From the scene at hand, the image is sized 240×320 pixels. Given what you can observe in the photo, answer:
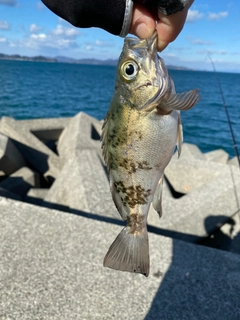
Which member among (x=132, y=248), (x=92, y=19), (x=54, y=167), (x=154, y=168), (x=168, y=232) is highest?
(x=92, y=19)

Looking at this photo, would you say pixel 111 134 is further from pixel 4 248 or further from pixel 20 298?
pixel 4 248

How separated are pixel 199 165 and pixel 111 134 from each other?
14.7 ft

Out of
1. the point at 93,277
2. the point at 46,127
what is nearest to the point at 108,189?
the point at 93,277

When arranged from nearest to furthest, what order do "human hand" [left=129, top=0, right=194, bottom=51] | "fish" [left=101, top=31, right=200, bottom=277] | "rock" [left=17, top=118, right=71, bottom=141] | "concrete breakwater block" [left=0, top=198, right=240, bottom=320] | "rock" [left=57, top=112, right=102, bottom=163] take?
"human hand" [left=129, top=0, right=194, bottom=51]
"fish" [left=101, top=31, right=200, bottom=277]
"concrete breakwater block" [left=0, top=198, right=240, bottom=320]
"rock" [left=57, top=112, right=102, bottom=163]
"rock" [left=17, top=118, right=71, bottom=141]

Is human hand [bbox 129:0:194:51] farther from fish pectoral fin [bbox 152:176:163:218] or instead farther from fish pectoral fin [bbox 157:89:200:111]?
fish pectoral fin [bbox 152:176:163:218]

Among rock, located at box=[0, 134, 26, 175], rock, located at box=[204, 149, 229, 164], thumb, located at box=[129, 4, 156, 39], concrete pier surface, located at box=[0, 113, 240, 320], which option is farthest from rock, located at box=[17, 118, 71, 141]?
thumb, located at box=[129, 4, 156, 39]

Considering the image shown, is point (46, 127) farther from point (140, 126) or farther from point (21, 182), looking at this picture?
point (140, 126)

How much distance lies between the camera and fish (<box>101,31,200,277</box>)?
2.01m

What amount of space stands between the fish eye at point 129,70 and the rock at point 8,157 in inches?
196

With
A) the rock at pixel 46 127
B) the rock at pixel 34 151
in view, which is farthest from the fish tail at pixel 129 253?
the rock at pixel 46 127

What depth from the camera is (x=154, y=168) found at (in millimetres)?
2137

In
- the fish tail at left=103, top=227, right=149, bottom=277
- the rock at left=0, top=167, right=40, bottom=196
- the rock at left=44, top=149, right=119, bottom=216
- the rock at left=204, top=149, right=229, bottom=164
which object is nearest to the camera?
the fish tail at left=103, top=227, right=149, bottom=277

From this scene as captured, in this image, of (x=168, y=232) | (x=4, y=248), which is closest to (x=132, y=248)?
(x=4, y=248)

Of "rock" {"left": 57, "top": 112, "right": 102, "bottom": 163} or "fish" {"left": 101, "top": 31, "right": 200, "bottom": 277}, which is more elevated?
"fish" {"left": 101, "top": 31, "right": 200, "bottom": 277}
